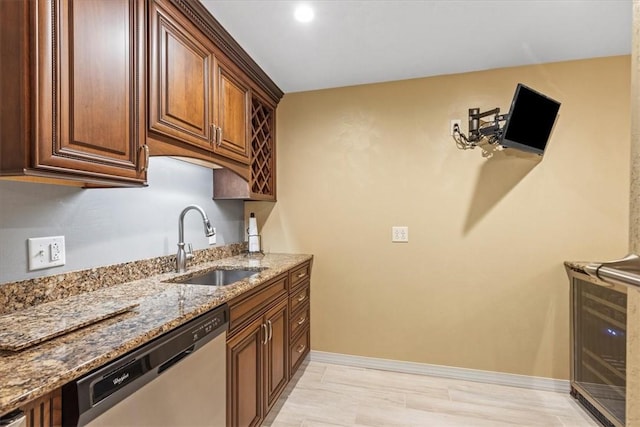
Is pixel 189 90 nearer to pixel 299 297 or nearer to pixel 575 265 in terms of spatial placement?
pixel 299 297

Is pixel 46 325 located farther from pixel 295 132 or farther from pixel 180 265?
pixel 295 132

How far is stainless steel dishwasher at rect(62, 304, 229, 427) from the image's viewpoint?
80 cm

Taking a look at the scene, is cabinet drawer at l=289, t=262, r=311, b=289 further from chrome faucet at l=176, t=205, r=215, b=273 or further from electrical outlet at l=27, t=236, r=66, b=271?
electrical outlet at l=27, t=236, r=66, b=271

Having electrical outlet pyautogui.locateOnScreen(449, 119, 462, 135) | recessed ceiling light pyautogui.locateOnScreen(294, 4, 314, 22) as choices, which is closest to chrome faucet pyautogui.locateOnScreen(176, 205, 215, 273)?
recessed ceiling light pyautogui.locateOnScreen(294, 4, 314, 22)

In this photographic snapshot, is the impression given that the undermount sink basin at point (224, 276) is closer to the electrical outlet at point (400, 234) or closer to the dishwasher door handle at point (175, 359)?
the dishwasher door handle at point (175, 359)

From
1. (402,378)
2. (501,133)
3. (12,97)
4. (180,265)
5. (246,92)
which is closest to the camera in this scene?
(12,97)

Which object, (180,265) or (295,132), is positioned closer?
(180,265)

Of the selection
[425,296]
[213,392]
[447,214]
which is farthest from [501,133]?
[213,392]

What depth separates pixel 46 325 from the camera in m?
1.00

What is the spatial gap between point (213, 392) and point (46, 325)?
670 mm

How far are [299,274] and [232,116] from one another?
130 cm

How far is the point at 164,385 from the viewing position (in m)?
1.05

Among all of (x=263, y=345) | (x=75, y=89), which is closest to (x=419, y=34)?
(x=75, y=89)

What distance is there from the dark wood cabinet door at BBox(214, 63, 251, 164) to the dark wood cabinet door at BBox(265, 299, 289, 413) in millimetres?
1088
